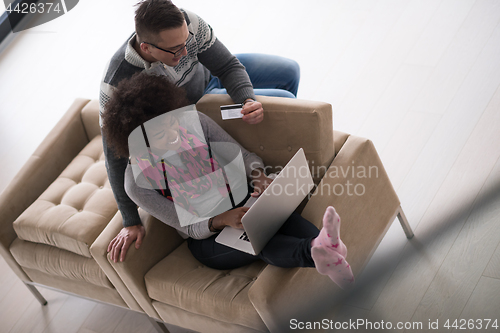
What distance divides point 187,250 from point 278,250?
445 millimetres

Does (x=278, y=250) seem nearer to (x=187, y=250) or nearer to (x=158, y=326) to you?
(x=187, y=250)

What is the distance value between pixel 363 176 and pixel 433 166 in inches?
26.5

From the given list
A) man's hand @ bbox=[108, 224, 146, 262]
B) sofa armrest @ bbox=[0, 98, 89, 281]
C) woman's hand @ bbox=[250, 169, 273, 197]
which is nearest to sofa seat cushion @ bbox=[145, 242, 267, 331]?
man's hand @ bbox=[108, 224, 146, 262]

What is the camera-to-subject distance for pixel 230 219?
4.56 feet

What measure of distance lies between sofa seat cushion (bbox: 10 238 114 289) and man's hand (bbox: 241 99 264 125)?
0.78 metres

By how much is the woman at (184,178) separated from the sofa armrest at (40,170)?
635mm

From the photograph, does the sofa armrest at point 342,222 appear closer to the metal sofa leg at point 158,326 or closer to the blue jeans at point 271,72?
the blue jeans at point 271,72

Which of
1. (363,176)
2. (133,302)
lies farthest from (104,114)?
(363,176)

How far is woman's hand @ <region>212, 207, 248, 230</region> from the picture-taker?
4.53ft

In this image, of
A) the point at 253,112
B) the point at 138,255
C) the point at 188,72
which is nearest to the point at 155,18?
the point at 188,72

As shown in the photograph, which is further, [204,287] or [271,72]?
[271,72]

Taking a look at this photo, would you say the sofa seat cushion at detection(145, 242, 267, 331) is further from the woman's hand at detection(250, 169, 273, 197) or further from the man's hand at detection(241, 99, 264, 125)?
the man's hand at detection(241, 99, 264, 125)

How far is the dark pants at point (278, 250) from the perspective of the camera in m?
1.28

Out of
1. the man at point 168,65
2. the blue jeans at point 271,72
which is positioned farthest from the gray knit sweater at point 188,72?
the blue jeans at point 271,72
